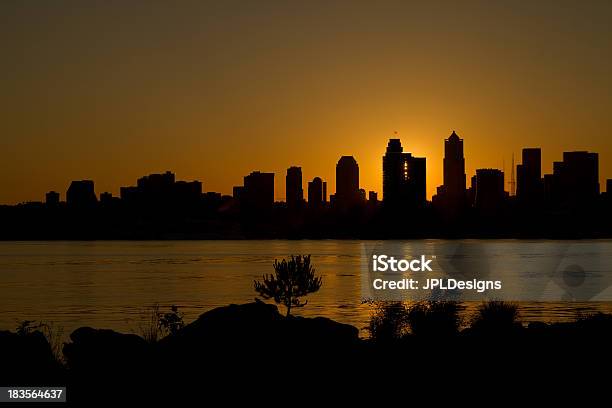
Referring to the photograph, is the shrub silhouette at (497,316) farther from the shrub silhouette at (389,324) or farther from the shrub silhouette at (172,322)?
the shrub silhouette at (172,322)

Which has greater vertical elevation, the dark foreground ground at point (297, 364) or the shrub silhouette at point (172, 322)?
the shrub silhouette at point (172, 322)

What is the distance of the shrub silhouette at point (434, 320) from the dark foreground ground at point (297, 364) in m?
2.47

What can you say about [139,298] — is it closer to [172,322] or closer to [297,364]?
[172,322]

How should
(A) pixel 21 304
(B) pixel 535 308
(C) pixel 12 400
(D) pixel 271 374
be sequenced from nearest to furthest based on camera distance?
(C) pixel 12 400, (D) pixel 271 374, (B) pixel 535 308, (A) pixel 21 304

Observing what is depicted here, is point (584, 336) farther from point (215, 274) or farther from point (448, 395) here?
point (215, 274)

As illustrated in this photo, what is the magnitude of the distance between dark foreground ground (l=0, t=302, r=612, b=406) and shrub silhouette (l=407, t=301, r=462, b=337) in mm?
2467

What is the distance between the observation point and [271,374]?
21.0 m

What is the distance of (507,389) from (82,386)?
9330mm

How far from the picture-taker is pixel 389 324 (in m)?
29.6

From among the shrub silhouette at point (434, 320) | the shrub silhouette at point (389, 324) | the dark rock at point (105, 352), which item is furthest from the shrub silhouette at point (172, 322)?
the shrub silhouette at point (434, 320)

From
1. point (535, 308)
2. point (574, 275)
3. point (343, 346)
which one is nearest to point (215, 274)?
point (574, 275)

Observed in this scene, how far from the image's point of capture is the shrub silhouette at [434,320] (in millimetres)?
28844

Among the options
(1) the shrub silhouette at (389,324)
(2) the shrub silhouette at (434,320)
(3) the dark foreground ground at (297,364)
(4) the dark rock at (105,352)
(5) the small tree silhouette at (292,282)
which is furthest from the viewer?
(5) the small tree silhouette at (292,282)

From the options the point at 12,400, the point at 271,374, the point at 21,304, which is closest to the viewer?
the point at 12,400
